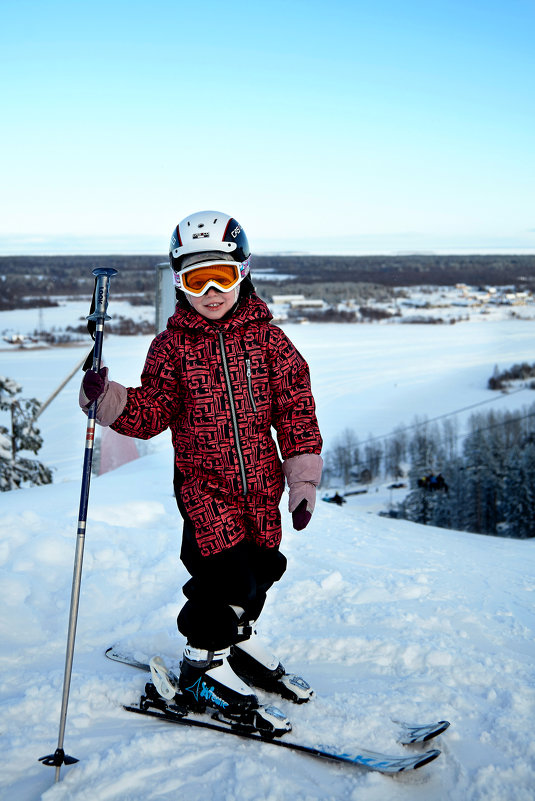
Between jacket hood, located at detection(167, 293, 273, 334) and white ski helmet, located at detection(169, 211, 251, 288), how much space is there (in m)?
0.12

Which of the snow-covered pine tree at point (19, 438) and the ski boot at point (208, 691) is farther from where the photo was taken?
the snow-covered pine tree at point (19, 438)

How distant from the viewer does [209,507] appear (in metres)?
2.55

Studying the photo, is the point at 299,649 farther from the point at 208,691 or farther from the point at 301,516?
the point at 301,516

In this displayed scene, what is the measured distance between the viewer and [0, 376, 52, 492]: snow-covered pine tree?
15627 mm

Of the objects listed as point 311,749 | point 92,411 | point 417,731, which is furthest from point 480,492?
point 92,411

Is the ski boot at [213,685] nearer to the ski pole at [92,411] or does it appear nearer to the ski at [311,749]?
the ski at [311,749]

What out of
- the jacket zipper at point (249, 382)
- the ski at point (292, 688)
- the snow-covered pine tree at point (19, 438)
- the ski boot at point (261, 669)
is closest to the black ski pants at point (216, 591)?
the ski boot at point (261, 669)

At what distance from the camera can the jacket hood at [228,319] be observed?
259cm

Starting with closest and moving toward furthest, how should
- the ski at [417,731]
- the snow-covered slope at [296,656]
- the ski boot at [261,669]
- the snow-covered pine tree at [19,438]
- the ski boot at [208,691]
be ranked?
the snow-covered slope at [296,656], the ski at [417,731], the ski boot at [208,691], the ski boot at [261,669], the snow-covered pine tree at [19,438]

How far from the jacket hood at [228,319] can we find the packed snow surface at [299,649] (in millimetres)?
1488

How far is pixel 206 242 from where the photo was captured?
8.71ft

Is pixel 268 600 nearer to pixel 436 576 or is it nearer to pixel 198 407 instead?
pixel 436 576

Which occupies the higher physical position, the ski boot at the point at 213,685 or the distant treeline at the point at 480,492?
the ski boot at the point at 213,685

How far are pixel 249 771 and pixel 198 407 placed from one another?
1.27 metres
